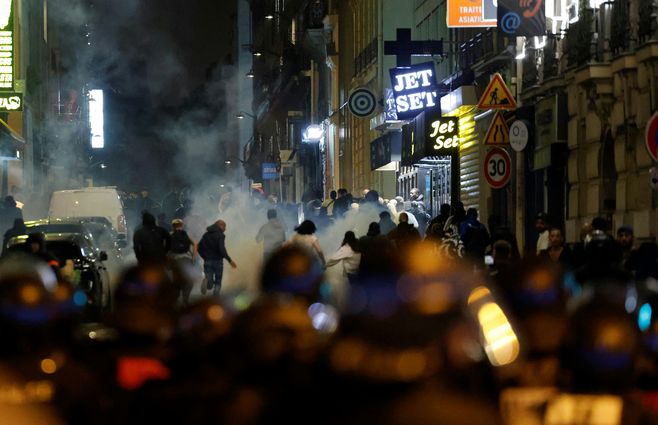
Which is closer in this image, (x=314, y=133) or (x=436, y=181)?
(x=436, y=181)

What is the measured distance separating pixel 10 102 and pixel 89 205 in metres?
7.56

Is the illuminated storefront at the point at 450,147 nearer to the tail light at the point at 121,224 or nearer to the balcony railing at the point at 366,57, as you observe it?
the tail light at the point at 121,224

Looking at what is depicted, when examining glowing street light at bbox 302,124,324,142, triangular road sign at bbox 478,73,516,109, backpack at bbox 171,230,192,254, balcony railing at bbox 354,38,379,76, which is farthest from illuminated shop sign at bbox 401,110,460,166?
glowing street light at bbox 302,124,324,142

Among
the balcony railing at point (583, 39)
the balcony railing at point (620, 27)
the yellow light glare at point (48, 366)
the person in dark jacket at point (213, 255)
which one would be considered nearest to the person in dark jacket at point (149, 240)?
the person in dark jacket at point (213, 255)

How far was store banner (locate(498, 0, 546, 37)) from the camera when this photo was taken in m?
24.9

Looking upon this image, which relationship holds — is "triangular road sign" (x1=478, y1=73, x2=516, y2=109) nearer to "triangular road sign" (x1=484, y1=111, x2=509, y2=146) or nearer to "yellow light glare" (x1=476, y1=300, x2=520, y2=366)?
"triangular road sign" (x1=484, y1=111, x2=509, y2=146)

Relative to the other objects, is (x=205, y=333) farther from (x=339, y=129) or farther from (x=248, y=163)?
(x=248, y=163)

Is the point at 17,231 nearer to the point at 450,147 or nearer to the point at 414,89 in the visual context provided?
the point at 450,147

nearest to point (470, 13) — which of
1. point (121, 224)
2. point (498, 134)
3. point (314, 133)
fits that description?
point (498, 134)

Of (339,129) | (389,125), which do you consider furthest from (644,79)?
(339,129)

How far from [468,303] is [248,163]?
11440cm

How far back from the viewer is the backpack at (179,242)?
24.7 metres

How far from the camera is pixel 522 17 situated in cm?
2495

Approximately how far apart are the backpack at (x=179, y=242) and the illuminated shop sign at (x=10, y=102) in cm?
1773
